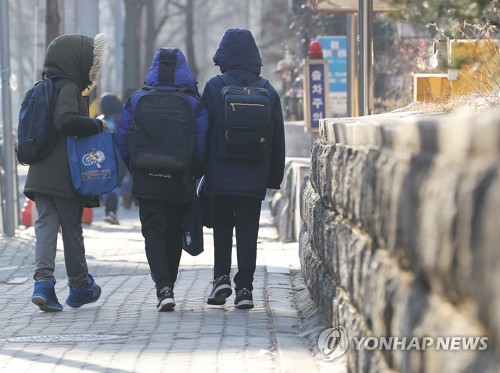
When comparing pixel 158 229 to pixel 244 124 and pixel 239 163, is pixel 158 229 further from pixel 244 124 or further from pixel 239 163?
pixel 244 124

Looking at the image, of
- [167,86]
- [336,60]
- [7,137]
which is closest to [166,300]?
[167,86]

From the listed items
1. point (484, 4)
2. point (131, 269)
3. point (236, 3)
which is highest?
point (236, 3)

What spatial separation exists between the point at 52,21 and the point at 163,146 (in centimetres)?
1383

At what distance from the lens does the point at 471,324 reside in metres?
3.50

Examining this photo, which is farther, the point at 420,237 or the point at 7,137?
the point at 7,137

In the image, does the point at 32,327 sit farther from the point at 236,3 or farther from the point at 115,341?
the point at 236,3

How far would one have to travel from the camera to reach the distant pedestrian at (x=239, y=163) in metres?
8.07

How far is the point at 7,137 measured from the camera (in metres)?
17.4

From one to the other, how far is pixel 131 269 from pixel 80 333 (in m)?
4.48

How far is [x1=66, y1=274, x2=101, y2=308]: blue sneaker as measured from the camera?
8.73 metres

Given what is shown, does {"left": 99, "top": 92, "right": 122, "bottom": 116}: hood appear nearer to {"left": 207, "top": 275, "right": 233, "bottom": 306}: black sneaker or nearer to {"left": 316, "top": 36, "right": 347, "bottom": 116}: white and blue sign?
{"left": 316, "top": 36, "right": 347, "bottom": 116}: white and blue sign

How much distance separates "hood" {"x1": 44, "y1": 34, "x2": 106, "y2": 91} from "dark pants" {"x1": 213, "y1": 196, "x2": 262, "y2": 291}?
119cm

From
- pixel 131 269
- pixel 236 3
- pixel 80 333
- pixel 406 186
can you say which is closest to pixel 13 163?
pixel 131 269

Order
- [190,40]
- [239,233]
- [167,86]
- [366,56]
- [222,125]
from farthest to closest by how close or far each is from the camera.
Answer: [190,40] → [366,56] → [239,233] → [167,86] → [222,125]
